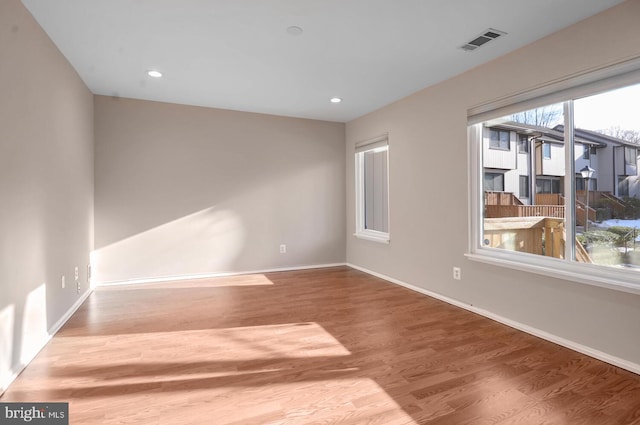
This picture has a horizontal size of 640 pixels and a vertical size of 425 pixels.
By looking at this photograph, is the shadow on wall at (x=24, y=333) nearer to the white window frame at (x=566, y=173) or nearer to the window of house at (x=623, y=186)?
the white window frame at (x=566, y=173)

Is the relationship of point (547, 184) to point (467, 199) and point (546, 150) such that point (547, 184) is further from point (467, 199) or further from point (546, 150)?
point (467, 199)

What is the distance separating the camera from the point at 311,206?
17.2 ft

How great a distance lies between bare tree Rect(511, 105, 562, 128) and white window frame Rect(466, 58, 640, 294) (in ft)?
0.27

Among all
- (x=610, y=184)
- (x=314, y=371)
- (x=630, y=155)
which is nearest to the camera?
(x=314, y=371)

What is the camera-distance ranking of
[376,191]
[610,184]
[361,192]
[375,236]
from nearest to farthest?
1. [610,184]
2. [375,236]
3. [376,191]
4. [361,192]

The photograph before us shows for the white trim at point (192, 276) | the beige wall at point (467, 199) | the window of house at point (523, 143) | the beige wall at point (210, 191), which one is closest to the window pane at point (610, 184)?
the beige wall at point (467, 199)

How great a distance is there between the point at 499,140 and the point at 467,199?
636 mm

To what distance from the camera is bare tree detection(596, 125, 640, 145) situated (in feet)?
7.14

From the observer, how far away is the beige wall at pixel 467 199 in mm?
2176

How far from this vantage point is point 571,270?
7.99 ft

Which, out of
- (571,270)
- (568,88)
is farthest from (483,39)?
(571,270)

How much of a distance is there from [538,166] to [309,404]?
8.66ft

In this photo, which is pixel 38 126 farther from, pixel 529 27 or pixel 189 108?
pixel 529 27

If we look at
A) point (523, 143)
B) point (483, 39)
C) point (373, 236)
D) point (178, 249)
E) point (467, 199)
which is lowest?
point (178, 249)
